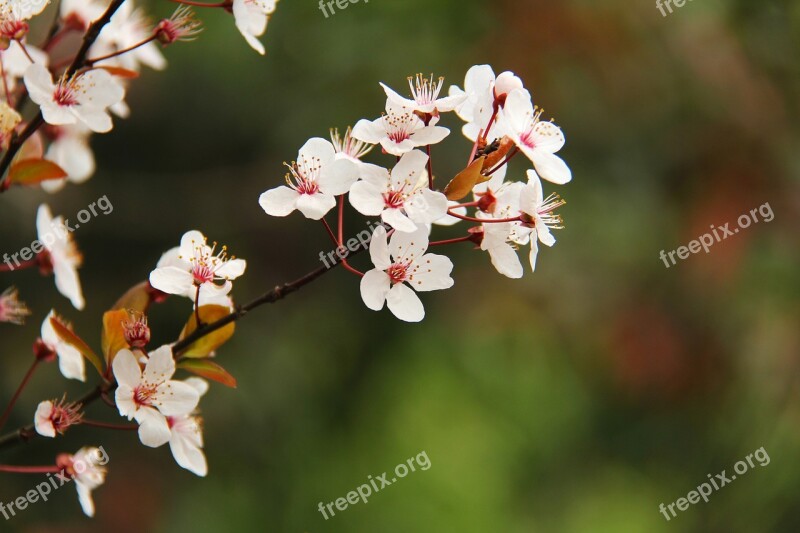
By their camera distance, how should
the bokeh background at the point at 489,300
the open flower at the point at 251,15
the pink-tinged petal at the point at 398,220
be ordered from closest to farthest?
the pink-tinged petal at the point at 398,220
the open flower at the point at 251,15
the bokeh background at the point at 489,300

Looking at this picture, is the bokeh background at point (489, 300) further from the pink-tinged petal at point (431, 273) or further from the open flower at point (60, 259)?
the pink-tinged petal at point (431, 273)

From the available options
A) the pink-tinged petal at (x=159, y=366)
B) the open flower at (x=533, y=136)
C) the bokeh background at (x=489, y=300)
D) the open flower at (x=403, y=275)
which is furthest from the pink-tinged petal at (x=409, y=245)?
the bokeh background at (x=489, y=300)

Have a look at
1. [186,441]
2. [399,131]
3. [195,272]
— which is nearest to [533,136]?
[399,131]

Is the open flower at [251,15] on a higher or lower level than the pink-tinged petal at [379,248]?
higher

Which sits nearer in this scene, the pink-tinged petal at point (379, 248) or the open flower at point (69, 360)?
the pink-tinged petal at point (379, 248)

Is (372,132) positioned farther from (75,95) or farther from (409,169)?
(75,95)

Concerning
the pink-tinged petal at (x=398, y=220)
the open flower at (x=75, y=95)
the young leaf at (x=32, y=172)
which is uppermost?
the open flower at (x=75, y=95)

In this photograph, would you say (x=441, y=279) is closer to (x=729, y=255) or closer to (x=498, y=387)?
(x=729, y=255)
